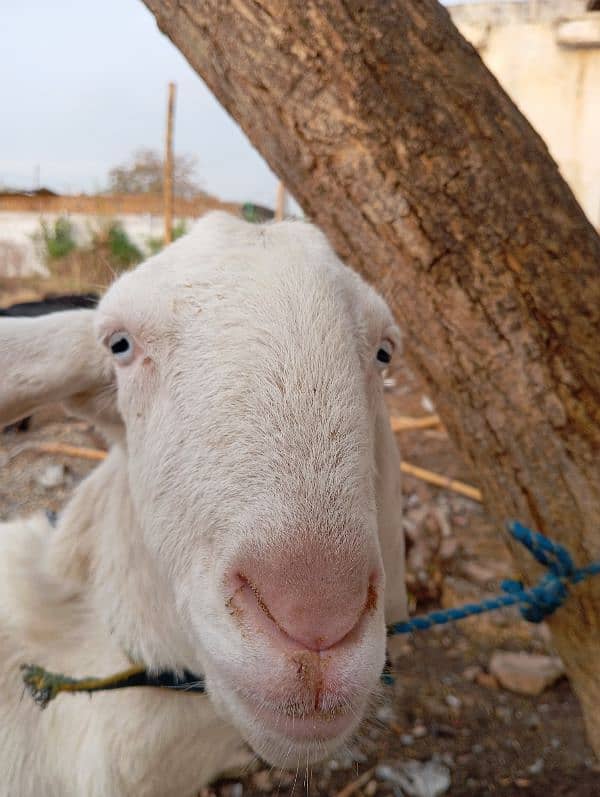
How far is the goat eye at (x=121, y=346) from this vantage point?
146 cm

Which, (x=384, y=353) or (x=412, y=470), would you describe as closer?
(x=384, y=353)

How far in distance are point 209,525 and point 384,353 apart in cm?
67

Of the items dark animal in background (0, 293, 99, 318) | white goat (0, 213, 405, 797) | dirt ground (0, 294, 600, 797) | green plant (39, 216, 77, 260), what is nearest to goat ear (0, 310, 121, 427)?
white goat (0, 213, 405, 797)

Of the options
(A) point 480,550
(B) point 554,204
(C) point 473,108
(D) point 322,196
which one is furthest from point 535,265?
(A) point 480,550

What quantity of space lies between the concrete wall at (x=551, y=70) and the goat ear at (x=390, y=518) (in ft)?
27.3

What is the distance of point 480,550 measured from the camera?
4395 mm

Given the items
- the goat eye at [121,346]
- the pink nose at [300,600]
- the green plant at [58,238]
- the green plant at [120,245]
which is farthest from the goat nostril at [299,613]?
the green plant at [58,238]

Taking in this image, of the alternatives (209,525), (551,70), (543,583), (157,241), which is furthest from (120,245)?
(209,525)

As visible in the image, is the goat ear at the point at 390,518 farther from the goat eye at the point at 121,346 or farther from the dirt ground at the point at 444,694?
the goat eye at the point at 121,346

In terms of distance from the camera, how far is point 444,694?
3.29 metres

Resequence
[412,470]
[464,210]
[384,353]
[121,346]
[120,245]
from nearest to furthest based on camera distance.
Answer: [121,346], [384,353], [464,210], [412,470], [120,245]

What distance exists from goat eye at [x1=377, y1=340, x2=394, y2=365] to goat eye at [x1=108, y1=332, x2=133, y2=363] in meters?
0.60

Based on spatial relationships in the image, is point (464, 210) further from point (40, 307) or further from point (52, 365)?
point (40, 307)

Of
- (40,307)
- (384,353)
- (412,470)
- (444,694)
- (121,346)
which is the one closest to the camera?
(121,346)
